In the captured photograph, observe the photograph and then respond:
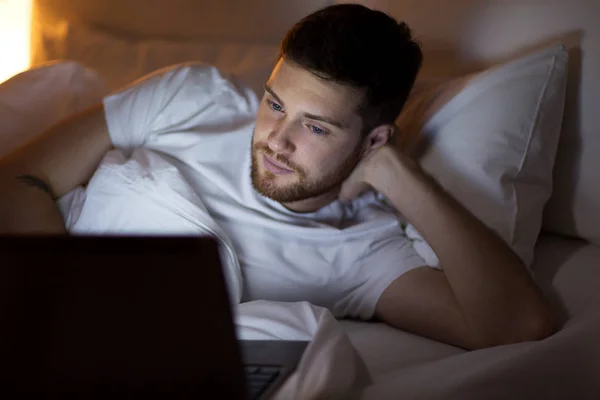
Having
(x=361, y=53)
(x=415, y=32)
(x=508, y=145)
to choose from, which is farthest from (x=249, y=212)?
(x=415, y=32)

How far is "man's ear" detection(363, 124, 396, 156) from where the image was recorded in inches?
47.9

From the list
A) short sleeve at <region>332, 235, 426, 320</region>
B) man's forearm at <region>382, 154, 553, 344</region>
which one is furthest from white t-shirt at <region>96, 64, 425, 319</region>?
man's forearm at <region>382, 154, 553, 344</region>

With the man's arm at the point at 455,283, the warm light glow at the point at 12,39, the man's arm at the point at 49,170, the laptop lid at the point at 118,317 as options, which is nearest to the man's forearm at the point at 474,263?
the man's arm at the point at 455,283

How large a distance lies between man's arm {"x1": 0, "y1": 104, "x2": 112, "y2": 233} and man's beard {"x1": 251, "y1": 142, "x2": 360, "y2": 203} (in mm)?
287

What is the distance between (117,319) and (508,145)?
3.04 feet

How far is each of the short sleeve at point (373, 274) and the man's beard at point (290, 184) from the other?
14 cm

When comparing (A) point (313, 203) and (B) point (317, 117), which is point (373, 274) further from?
(B) point (317, 117)

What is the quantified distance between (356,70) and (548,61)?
37 centimetres

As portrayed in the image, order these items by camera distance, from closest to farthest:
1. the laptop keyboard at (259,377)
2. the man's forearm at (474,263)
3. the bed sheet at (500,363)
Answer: the laptop keyboard at (259,377) < the bed sheet at (500,363) < the man's forearm at (474,263)

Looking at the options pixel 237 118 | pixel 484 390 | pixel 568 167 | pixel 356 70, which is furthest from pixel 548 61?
pixel 484 390

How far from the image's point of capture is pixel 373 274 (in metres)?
1.16

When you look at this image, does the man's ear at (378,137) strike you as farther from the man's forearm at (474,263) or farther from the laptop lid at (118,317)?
the laptop lid at (118,317)

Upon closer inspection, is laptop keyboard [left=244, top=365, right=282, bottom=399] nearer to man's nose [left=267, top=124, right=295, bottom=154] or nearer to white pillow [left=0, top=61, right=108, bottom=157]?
man's nose [left=267, top=124, right=295, bottom=154]

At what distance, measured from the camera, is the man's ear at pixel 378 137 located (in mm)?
1217
